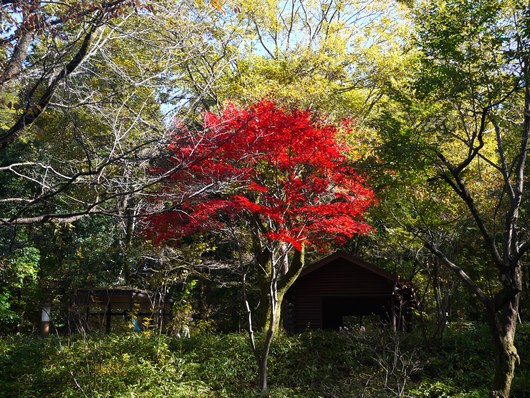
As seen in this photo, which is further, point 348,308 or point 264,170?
point 348,308

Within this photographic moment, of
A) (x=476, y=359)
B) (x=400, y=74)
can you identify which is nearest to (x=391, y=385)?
(x=476, y=359)

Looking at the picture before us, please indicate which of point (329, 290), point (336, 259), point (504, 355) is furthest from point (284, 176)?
point (329, 290)

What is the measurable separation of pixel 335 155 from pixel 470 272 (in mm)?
12276

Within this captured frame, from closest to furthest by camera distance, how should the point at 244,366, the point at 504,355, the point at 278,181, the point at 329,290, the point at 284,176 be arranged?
the point at 504,355, the point at 278,181, the point at 284,176, the point at 244,366, the point at 329,290

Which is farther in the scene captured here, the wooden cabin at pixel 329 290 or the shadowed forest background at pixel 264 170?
the wooden cabin at pixel 329 290

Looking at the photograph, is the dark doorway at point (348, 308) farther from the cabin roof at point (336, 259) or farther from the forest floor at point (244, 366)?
the forest floor at point (244, 366)

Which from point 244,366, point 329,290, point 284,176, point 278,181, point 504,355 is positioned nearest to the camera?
point 504,355

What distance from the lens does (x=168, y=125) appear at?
7.18 metres

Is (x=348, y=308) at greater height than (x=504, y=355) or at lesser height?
greater

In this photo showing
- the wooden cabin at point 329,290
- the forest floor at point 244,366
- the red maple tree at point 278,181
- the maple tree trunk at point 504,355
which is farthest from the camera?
the wooden cabin at point 329,290

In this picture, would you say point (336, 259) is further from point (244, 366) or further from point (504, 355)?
point (504, 355)

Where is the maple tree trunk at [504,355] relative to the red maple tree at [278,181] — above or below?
below

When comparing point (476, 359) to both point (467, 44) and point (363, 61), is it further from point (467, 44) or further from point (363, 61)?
point (363, 61)

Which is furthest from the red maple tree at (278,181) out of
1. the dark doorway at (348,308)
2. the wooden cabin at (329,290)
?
the dark doorway at (348,308)
